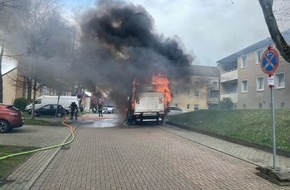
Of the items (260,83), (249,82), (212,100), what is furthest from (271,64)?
(212,100)

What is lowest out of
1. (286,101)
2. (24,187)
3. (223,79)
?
(24,187)

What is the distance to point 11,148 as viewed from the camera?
10.5 m

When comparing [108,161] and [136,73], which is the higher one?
[136,73]

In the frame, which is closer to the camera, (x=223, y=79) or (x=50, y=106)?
(x=50, y=106)

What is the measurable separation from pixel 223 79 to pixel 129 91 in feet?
76.7

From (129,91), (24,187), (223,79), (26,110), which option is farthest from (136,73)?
(223,79)

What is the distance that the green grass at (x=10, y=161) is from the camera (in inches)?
282

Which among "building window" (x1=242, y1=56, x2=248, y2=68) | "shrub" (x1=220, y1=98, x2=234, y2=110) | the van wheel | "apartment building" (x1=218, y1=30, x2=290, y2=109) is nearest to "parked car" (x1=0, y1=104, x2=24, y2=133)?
the van wheel

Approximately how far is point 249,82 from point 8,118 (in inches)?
1095

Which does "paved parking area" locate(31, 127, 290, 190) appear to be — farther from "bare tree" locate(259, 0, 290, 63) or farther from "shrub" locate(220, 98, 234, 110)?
"shrub" locate(220, 98, 234, 110)

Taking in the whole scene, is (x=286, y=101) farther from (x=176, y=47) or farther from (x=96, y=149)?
(x=96, y=149)

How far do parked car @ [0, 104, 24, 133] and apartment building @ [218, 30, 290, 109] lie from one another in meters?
19.6

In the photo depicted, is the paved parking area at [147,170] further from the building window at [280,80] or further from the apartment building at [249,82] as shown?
the building window at [280,80]

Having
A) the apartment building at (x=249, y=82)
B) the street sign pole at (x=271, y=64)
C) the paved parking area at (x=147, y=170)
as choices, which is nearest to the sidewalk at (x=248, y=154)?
the paved parking area at (x=147, y=170)
